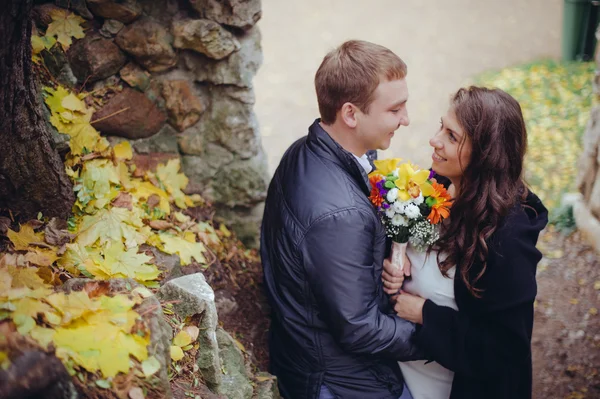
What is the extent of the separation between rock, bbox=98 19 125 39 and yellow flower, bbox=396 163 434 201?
6.47ft

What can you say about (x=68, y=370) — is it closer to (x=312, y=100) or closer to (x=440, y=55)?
(x=312, y=100)

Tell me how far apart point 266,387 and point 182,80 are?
6.76 ft

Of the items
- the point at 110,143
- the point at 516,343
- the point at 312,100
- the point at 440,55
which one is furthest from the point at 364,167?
the point at 440,55

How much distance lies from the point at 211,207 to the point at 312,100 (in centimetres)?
578

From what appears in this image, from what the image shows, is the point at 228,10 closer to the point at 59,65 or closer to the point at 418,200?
the point at 59,65

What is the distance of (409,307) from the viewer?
2896mm

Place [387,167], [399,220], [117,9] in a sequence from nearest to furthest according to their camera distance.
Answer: [399,220] < [387,167] < [117,9]

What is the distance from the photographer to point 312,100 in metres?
9.20

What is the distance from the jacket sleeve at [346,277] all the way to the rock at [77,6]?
196cm

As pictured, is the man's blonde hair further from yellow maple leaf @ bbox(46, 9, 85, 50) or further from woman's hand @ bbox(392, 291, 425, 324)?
yellow maple leaf @ bbox(46, 9, 85, 50)

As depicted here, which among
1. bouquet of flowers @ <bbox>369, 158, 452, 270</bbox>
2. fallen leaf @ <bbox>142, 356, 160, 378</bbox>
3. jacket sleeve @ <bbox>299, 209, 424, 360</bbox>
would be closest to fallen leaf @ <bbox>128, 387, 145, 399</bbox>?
→ fallen leaf @ <bbox>142, 356, 160, 378</bbox>

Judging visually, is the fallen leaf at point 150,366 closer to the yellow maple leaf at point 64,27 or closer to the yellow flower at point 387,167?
the yellow flower at point 387,167

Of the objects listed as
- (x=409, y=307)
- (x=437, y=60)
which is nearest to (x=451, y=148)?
(x=409, y=307)

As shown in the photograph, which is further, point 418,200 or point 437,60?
point 437,60
